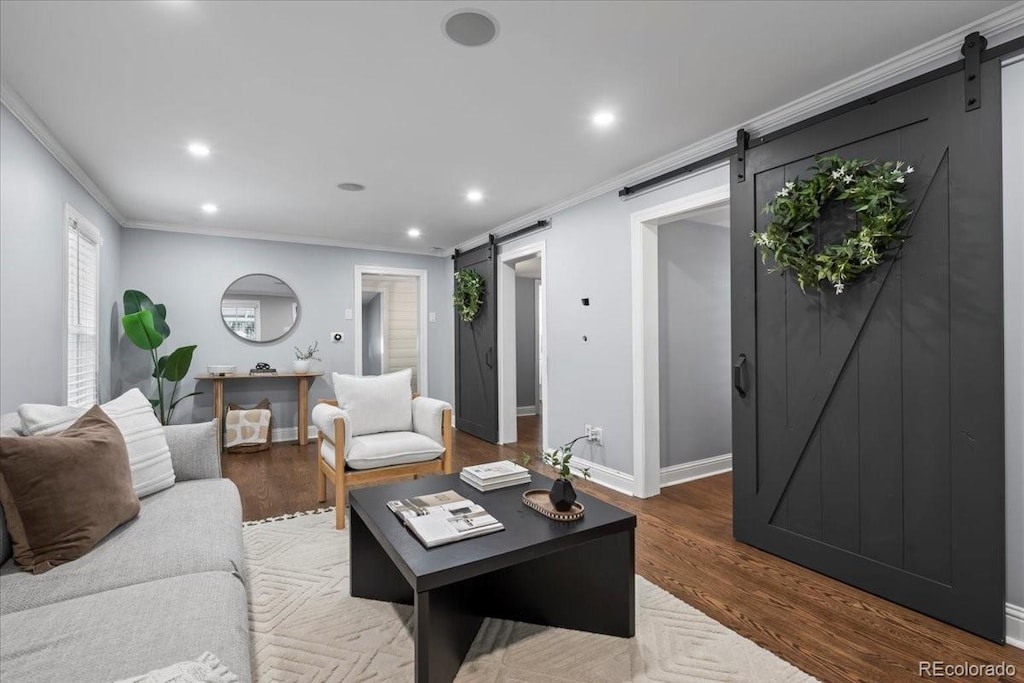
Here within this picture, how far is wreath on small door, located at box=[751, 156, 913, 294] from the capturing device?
2.07 meters

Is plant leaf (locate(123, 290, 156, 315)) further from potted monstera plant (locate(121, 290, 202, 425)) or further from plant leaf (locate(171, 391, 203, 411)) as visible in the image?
plant leaf (locate(171, 391, 203, 411))

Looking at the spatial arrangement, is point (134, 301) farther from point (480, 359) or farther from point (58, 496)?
point (58, 496)

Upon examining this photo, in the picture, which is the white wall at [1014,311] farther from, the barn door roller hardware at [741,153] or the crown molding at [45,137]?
the crown molding at [45,137]

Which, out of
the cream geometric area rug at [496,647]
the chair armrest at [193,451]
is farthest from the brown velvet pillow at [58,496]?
the cream geometric area rug at [496,647]

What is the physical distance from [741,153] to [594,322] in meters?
1.61

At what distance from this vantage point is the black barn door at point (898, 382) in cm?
187

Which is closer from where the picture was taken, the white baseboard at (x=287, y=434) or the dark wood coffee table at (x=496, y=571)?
the dark wood coffee table at (x=496, y=571)

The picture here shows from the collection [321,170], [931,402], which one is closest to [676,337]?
[931,402]

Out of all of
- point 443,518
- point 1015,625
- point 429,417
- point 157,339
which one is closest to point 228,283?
point 157,339

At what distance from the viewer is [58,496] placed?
155cm

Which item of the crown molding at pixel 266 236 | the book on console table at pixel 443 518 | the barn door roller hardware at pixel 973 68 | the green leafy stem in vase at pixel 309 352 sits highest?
the crown molding at pixel 266 236

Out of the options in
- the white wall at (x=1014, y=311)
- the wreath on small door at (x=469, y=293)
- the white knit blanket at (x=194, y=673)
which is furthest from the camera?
the wreath on small door at (x=469, y=293)

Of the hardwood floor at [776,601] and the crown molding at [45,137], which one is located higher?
the crown molding at [45,137]

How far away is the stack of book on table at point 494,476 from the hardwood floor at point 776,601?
0.81 m
